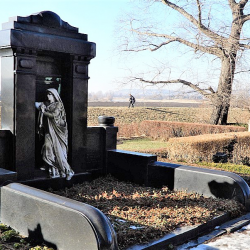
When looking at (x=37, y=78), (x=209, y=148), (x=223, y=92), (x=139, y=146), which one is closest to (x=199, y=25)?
(x=223, y=92)

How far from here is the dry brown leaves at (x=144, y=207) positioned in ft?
15.3

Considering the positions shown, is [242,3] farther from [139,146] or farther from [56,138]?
[56,138]

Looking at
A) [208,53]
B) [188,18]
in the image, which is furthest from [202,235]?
[188,18]

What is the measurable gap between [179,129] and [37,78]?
14205 mm

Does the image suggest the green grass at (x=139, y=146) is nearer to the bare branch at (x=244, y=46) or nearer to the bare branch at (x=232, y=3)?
the bare branch at (x=244, y=46)

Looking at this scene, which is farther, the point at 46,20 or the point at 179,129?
the point at 179,129

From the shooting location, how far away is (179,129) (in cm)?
2008

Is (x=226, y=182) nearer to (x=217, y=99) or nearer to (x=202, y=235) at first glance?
(x=202, y=235)

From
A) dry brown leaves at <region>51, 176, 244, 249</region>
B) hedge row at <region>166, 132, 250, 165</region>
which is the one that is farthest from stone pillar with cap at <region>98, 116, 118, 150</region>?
hedge row at <region>166, 132, 250, 165</region>

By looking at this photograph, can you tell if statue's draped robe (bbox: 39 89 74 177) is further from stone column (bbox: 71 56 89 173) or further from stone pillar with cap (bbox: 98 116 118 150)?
stone pillar with cap (bbox: 98 116 118 150)

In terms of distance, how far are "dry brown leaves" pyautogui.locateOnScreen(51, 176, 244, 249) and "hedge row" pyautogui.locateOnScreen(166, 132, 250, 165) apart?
507cm

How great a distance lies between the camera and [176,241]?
4680 millimetres

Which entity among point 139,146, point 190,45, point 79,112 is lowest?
point 139,146

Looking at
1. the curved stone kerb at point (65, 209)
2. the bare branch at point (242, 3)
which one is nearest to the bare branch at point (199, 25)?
the bare branch at point (242, 3)
